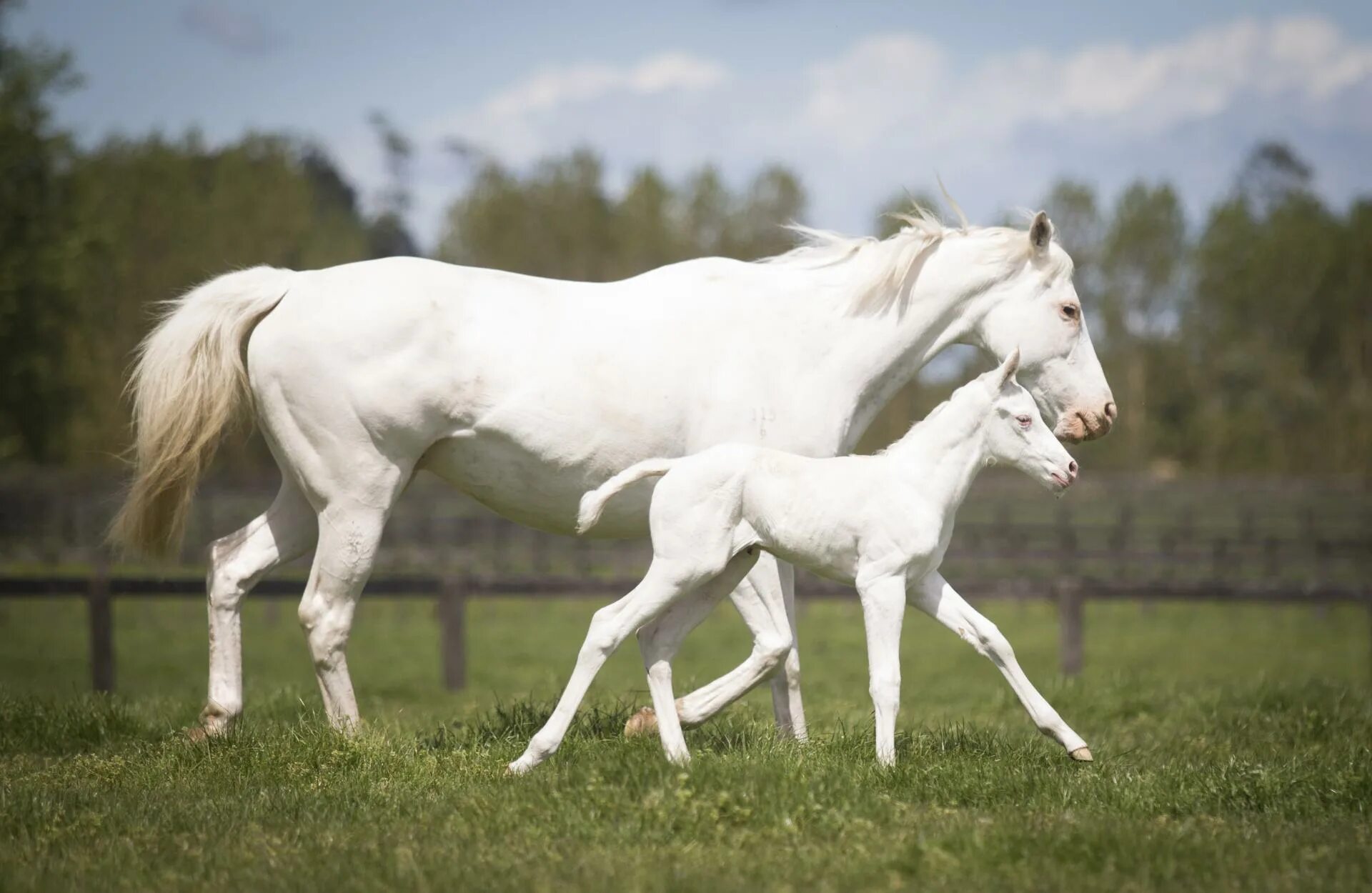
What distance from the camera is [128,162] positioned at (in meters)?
36.9

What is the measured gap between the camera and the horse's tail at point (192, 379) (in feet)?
20.5

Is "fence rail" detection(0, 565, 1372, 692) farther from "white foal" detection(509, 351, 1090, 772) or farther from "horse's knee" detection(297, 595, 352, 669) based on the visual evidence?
"white foal" detection(509, 351, 1090, 772)

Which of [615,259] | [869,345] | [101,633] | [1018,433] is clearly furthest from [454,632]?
[615,259]

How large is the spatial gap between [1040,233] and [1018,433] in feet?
4.11

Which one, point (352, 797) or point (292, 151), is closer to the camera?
point (352, 797)

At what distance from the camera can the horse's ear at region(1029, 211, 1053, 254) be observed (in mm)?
6094

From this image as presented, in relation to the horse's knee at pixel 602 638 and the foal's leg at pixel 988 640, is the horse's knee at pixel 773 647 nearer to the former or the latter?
the foal's leg at pixel 988 640

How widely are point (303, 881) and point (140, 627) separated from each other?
1681 centimetres

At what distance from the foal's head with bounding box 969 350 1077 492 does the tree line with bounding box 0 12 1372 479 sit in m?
12.5

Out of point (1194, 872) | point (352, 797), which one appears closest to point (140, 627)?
point (352, 797)

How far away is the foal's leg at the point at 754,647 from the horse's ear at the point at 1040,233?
1.87 m

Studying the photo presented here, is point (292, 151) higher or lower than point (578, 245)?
higher

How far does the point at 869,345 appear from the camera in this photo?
6.16m

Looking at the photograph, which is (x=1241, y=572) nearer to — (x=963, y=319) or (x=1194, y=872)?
(x=963, y=319)
